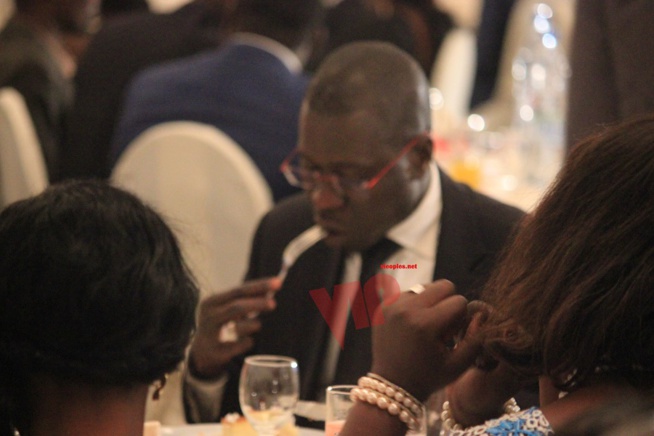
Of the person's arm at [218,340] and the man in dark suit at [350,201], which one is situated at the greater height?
the man in dark suit at [350,201]

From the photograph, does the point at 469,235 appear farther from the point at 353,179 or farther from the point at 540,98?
the point at 540,98

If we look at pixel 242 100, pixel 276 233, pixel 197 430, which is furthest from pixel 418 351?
pixel 242 100

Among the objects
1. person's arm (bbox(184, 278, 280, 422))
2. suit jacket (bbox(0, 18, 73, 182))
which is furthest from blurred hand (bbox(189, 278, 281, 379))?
suit jacket (bbox(0, 18, 73, 182))

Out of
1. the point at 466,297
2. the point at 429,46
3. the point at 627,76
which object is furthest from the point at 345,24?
the point at 466,297

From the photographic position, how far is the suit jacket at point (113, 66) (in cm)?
375

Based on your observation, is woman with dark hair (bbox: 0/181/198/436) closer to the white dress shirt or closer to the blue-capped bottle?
the white dress shirt

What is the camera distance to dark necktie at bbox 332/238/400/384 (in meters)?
1.34

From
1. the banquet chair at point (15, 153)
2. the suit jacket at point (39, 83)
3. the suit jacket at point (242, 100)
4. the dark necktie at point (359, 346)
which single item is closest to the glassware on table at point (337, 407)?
the dark necktie at point (359, 346)

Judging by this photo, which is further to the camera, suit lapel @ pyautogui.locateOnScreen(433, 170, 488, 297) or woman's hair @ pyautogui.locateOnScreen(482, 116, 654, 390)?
suit lapel @ pyautogui.locateOnScreen(433, 170, 488, 297)

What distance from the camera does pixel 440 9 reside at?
5316mm

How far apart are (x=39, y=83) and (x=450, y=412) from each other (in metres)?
3.26

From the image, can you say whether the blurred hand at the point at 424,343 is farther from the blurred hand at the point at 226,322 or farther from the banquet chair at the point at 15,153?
the banquet chair at the point at 15,153

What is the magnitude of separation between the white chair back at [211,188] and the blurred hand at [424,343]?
166 centimetres

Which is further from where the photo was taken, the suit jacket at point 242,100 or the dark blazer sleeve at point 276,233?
the suit jacket at point 242,100
